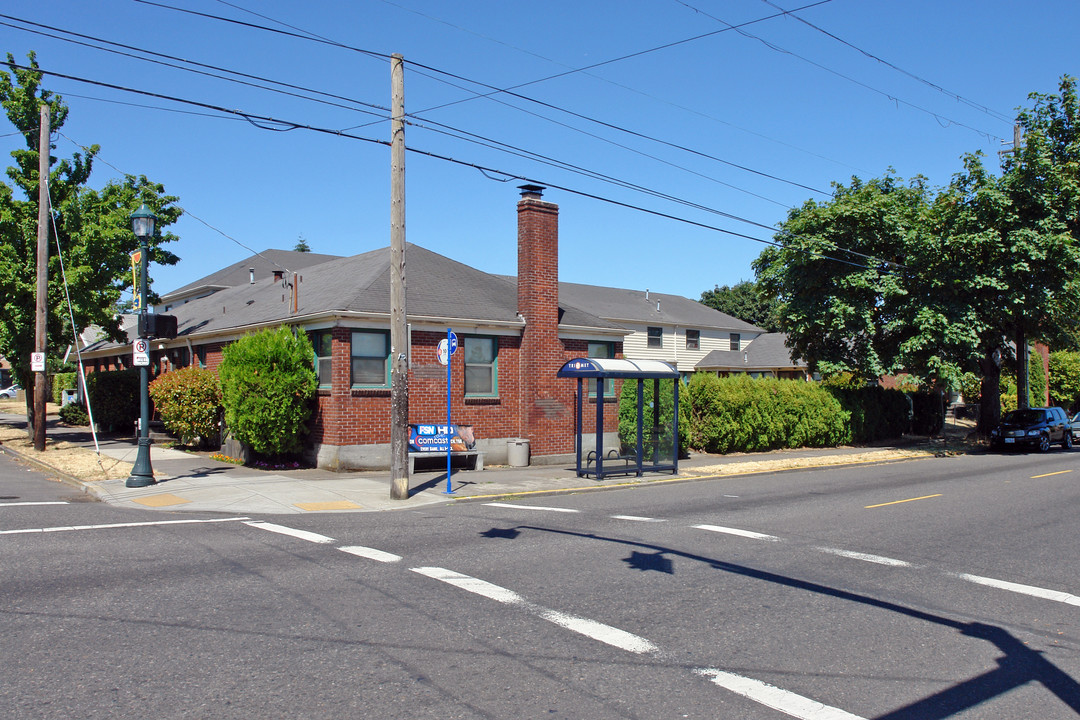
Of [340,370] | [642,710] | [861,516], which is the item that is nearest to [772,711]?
[642,710]

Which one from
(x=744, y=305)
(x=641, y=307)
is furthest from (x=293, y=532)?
(x=744, y=305)

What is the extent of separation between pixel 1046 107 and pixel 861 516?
2313 cm

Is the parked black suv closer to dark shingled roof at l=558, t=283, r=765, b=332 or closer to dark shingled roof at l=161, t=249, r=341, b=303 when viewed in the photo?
dark shingled roof at l=558, t=283, r=765, b=332

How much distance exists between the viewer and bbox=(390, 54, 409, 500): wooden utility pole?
47.0 ft

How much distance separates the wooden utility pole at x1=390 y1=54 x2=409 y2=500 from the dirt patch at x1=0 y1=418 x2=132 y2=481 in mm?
6693

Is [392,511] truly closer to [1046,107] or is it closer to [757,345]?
[1046,107]

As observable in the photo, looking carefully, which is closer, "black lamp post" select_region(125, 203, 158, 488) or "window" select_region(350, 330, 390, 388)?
"black lamp post" select_region(125, 203, 158, 488)

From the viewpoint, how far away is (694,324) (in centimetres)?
4841

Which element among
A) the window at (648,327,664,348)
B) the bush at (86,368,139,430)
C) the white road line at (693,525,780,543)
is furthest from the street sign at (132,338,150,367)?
the window at (648,327,664,348)

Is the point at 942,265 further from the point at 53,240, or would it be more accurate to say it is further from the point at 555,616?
the point at 53,240

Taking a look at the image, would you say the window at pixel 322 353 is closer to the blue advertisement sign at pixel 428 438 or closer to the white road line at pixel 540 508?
the blue advertisement sign at pixel 428 438

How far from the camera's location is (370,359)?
18812 millimetres

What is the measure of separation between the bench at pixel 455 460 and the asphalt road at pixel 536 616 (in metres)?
6.37

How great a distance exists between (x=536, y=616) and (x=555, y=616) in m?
0.16
